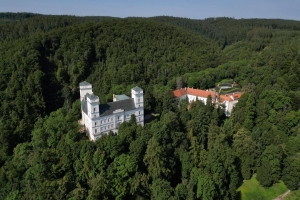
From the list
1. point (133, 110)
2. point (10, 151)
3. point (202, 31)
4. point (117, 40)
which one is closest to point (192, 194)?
point (133, 110)

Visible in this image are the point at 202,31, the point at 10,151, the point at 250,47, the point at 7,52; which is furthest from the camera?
the point at 202,31

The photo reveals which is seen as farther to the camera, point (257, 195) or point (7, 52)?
point (7, 52)

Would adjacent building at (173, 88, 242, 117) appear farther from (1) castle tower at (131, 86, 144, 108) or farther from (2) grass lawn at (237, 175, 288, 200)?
(2) grass lawn at (237, 175, 288, 200)

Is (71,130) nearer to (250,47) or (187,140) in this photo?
(187,140)

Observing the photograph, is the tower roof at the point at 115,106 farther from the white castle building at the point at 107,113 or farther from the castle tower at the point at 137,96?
the castle tower at the point at 137,96

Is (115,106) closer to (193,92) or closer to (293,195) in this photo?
(193,92)

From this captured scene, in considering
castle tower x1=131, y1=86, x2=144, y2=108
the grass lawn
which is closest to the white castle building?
castle tower x1=131, y1=86, x2=144, y2=108
